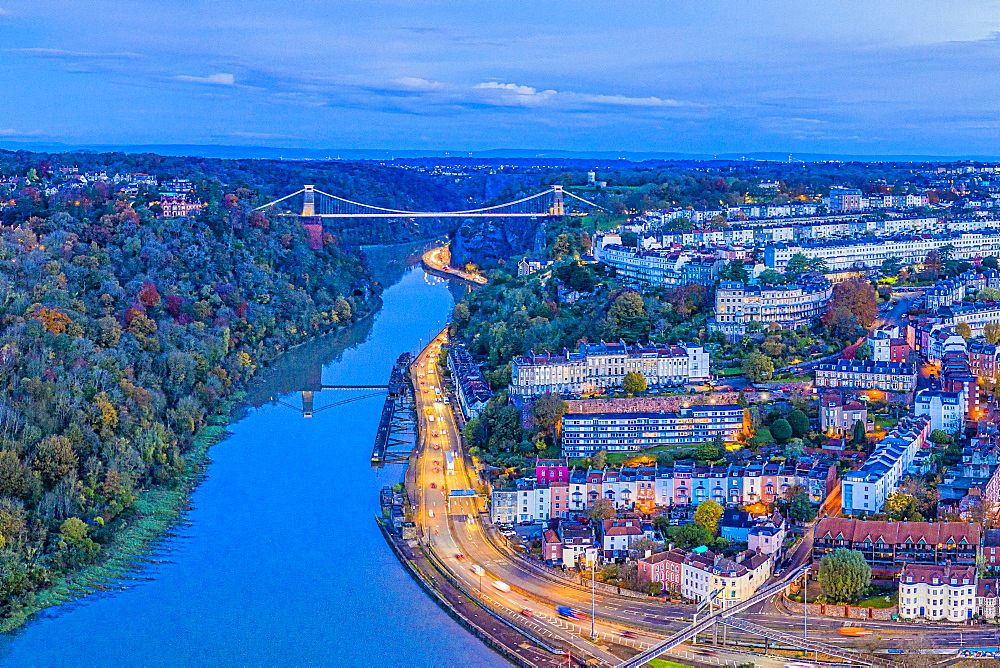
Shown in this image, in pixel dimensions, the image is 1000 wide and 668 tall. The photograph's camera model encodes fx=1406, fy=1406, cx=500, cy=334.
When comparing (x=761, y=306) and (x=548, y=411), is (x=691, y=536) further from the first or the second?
(x=761, y=306)

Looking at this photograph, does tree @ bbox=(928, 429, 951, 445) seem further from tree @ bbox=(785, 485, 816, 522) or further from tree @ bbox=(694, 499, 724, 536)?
tree @ bbox=(694, 499, 724, 536)

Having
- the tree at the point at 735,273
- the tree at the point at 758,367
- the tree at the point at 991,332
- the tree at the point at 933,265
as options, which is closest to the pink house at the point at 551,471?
the tree at the point at 758,367

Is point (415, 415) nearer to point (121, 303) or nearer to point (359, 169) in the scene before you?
point (121, 303)

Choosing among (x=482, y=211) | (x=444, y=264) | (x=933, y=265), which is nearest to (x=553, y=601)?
(x=933, y=265)

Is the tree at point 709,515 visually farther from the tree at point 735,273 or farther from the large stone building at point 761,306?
the tree at point 735,273

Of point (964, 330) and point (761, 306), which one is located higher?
point (761, 306)

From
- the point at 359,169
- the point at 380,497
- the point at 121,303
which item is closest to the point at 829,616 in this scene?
the point at 380,497

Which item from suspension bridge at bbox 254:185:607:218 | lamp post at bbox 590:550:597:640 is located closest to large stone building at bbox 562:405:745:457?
lamp post at bbox 590:550:597:640

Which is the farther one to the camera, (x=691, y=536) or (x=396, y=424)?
(x=396, y=424)
